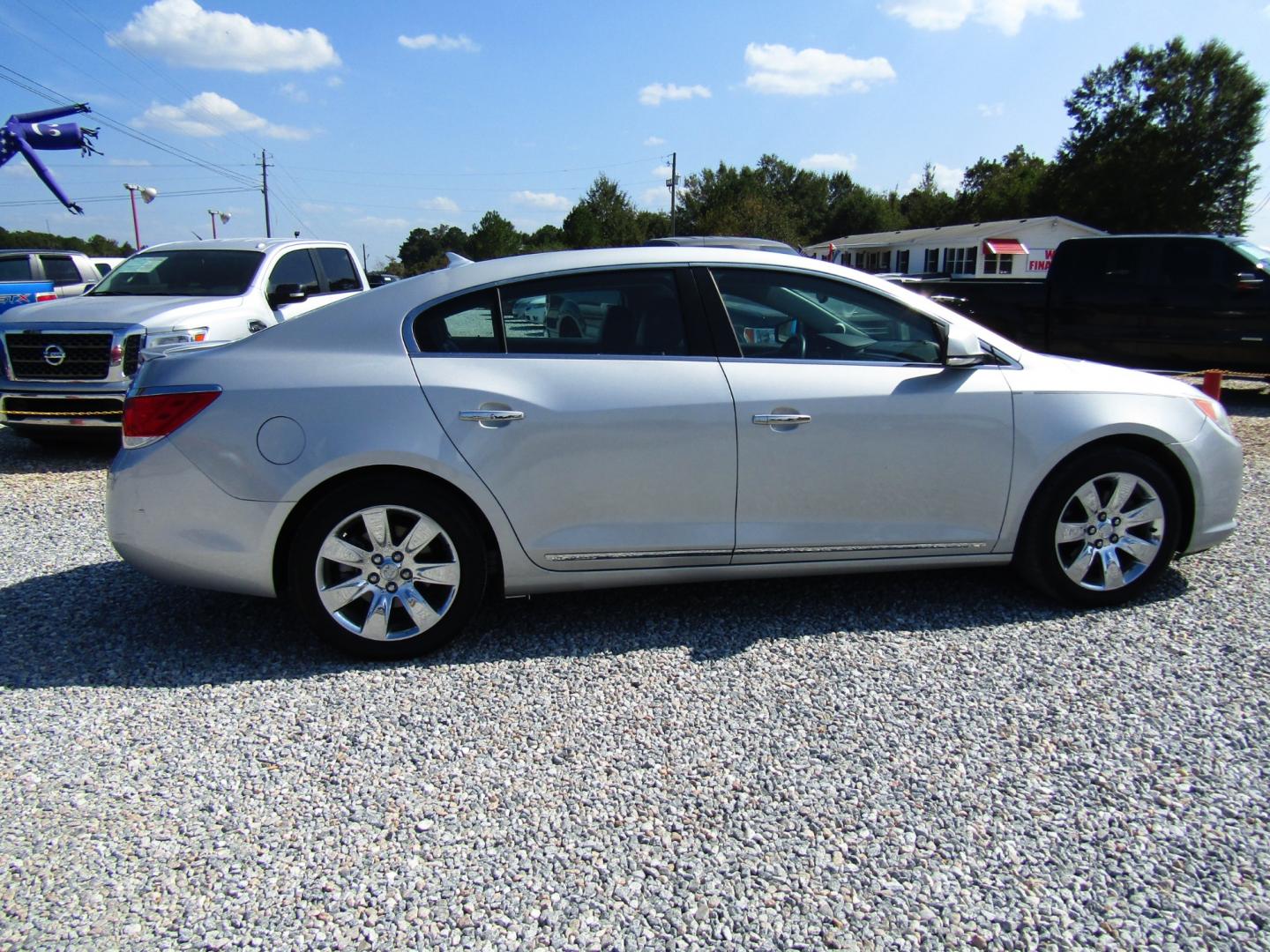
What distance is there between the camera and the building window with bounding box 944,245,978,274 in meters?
51.5

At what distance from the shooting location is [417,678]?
11.7ft

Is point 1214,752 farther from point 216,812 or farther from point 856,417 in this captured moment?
point 216,812

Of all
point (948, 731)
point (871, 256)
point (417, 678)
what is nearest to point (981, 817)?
point (948, 731)

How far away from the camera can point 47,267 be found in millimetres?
15023

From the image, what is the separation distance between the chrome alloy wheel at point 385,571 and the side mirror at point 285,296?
5.82 meters

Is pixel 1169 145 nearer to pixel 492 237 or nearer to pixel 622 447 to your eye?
pixel 492 237

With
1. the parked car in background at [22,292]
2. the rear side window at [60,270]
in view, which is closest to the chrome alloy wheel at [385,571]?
the parked car in background at [22,292]

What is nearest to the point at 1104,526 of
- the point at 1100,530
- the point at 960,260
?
the point at 1100,530

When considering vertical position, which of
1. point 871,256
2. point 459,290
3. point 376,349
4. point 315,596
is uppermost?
point 871,256

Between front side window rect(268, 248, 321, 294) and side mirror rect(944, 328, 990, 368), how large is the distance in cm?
699

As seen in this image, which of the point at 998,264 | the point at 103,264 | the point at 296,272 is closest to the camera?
the point at 296,272

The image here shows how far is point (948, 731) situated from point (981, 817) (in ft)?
1.63

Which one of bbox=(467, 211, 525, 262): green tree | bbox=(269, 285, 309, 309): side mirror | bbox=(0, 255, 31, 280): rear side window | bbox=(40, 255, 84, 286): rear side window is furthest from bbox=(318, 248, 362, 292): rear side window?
bbox=(467, 211, 525, 262): green tree

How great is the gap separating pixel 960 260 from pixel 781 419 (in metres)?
54.3
